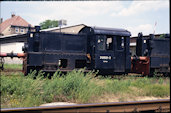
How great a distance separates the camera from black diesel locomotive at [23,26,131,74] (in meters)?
11.9

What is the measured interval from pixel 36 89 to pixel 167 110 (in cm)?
430

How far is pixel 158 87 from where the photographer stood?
8.55 m

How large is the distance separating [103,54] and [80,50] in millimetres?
1456

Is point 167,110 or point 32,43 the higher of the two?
point 32,43

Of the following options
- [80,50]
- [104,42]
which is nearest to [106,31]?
[104,42]

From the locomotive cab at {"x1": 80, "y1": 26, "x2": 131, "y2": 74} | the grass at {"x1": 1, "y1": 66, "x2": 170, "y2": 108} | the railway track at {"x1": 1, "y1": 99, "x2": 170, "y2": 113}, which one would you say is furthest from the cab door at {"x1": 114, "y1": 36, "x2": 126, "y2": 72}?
the railway track at {"x1": 1, "y1": 99, "x2": 170, "y2": 113}

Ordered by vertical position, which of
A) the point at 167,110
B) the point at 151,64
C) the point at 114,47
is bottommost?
the point at 167,110

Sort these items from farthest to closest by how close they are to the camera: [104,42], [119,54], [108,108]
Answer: [119,54]
[104,42]
[108,108]

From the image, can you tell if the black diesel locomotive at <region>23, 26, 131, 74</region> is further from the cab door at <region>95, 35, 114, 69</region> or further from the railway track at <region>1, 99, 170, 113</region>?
the railway track at <region>1, 99, 170, 113</region>

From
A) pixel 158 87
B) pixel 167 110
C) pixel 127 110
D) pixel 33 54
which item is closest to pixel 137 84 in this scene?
pixel 158 87

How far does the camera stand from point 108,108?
547 cm

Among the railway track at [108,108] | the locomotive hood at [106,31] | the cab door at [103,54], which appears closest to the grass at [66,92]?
the railway track at [108,108]

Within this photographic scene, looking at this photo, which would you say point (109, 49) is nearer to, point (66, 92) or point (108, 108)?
point (66, 92)

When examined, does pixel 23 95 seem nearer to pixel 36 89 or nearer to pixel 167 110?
pixel 36 89
